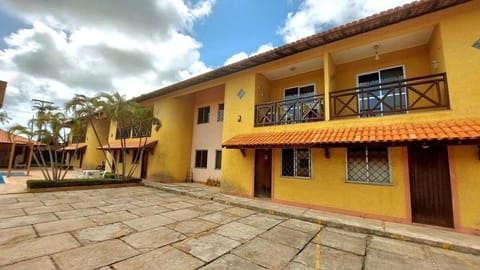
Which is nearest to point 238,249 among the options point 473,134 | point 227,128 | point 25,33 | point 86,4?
point 473,134

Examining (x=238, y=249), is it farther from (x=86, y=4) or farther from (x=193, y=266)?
(x=86, y=4)

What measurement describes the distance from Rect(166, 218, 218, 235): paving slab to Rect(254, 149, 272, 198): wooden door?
420 cm

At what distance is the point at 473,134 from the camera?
504 centimetres

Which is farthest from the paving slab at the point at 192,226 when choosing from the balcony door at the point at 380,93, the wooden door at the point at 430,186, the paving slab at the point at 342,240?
the balcony door at the point at 380,93

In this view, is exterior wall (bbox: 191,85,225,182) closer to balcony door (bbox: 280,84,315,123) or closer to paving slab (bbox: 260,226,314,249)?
balcony door (bbox: 280,84,315,123)

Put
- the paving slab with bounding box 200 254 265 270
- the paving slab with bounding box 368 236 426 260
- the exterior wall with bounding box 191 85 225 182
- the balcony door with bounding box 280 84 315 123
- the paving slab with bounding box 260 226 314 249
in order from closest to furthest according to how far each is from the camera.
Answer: the paving slab with bounding box 200 254 265 270 < the paving slab with bounding box 368 236 426 260 < the paving slab with bounding box 260 226 314 249 < the balcony door with bounding box 280 84 315 123 < the exterior wall with bounding box 191 85 225 182

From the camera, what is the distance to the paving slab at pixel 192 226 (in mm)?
5435

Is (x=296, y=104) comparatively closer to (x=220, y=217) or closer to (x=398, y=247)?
(x=220, y=217)

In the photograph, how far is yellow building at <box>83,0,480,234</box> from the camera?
5.98 meters

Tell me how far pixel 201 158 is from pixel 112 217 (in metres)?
9.12

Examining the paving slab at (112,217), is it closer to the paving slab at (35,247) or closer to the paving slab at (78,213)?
the paving slab at (78,213)

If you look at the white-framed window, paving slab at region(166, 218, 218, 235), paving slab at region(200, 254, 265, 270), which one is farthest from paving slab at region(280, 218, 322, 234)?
the white-framed window

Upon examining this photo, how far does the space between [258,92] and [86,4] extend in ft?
28.3

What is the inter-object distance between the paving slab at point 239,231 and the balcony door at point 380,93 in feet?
19.7
